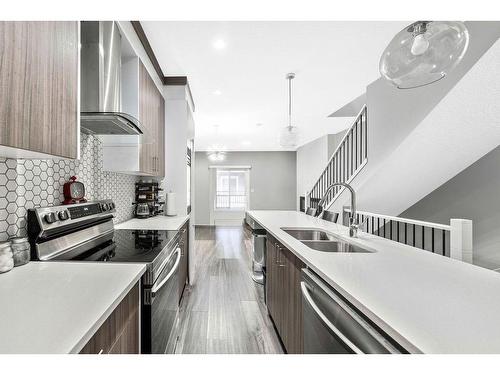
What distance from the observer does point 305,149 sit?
739 cm

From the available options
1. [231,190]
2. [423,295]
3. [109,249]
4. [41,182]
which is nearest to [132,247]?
[109,249]

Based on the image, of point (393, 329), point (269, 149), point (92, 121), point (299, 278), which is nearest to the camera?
point (393, 329)

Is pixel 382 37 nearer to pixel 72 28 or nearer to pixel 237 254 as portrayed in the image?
pixel 72 28

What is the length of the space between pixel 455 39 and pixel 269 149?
696cm

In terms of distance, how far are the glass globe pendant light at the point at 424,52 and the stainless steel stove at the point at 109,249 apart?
63.6 inches

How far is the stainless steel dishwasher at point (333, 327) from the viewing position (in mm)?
669

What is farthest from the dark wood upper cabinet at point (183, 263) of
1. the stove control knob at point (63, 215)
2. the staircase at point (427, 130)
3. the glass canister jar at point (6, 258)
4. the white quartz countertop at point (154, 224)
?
the staircase at point (427, 130)

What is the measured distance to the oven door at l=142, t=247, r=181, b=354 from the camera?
109 cm

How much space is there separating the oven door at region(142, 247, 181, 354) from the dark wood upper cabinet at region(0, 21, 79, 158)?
0.77 m

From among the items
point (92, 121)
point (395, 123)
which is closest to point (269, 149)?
point (395, 123)

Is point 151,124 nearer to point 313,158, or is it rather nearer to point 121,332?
point 121,332

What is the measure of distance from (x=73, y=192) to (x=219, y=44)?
184 cm

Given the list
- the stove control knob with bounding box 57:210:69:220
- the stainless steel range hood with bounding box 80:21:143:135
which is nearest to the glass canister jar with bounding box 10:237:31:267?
the stove control knob with bounding box 57:210:69:220

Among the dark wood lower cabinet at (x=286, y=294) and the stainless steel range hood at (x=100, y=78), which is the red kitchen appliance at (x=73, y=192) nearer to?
the stainless steel range hood at (x=100, y=78)
